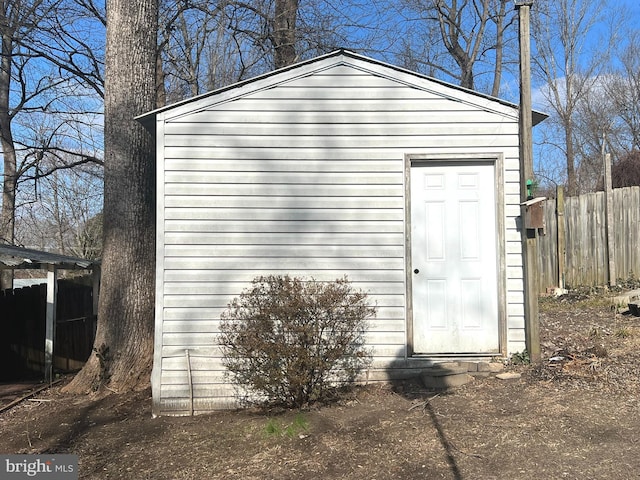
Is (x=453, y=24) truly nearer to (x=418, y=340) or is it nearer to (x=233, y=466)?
(x=418, y=340)

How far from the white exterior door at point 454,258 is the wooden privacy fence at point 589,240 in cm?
511

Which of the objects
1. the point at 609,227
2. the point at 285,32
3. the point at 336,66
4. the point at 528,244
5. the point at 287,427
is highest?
the point at 285,32

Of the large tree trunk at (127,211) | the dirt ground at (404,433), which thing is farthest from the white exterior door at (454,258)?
the large tree trunk at (127,211)

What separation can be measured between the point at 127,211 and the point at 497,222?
4.57 metres

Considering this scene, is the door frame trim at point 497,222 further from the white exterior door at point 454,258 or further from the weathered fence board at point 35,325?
the weathered fence board at point 35,325

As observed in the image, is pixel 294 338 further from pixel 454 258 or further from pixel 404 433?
pixel 454 258

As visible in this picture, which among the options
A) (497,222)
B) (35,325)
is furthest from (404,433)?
(35,325)

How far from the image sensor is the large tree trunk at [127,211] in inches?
257

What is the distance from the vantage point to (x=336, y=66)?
18.5 feet

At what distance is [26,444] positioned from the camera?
16.3 feet

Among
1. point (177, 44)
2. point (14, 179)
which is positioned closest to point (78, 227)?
point (14, 179)

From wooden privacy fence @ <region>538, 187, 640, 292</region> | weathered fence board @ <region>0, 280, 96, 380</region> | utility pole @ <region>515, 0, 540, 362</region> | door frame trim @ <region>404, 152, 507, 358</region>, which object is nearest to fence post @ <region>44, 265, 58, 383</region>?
weathered fence board @ <region>0, 280, 96, 380</region>

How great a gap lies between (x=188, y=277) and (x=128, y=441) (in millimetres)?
1645

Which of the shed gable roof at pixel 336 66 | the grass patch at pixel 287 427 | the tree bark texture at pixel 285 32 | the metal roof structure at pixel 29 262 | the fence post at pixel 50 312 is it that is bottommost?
the grass patch at pixel 287 427
